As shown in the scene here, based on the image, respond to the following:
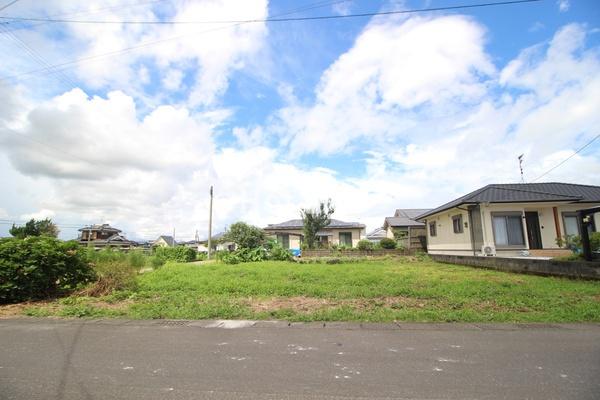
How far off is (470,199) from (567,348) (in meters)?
12.9

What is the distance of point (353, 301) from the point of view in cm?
669

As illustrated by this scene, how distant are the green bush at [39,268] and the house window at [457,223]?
16426 mm

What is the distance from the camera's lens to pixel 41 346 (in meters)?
4.22

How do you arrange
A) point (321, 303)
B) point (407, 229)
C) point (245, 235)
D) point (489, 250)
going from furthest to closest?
point (407, 229), point (245, 235), point (489, 250), point (321, 303)

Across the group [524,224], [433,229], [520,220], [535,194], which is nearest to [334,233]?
[433,229]

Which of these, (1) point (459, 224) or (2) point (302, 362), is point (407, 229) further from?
(2) point (302, 362)

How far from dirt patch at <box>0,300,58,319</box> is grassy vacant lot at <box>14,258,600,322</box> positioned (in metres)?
0.09

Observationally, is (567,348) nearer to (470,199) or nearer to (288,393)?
(288,393)

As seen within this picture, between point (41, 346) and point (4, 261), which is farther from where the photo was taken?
point (4, 261)

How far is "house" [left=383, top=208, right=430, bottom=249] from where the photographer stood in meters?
24.6

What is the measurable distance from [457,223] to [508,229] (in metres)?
2.90

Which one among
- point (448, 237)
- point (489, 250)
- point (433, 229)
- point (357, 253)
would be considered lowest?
point (357, 253)

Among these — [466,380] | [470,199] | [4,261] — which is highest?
[470,199]

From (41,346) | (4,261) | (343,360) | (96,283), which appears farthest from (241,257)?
(343,360)
